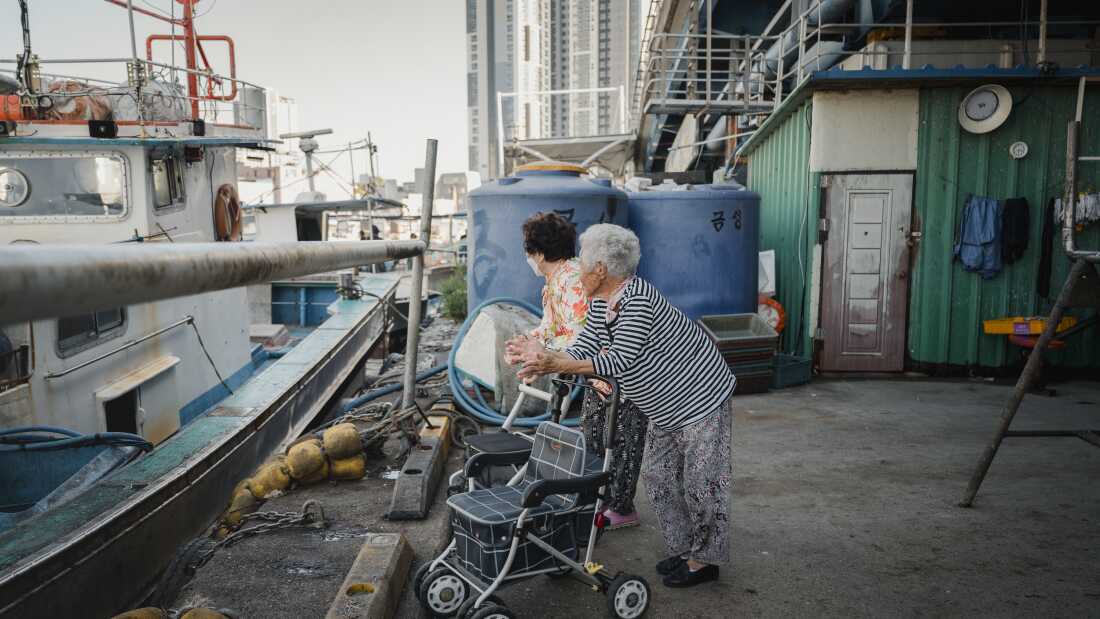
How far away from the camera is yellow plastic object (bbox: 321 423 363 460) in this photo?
459cm

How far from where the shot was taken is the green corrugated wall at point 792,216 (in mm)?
8375

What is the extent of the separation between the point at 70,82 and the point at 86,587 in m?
6.38

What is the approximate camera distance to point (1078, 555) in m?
3.79

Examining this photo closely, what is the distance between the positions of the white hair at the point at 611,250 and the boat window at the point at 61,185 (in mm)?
5903

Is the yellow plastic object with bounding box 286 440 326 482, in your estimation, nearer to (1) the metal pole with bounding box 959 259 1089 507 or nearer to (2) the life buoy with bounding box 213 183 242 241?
(1) the metal pole with bounding box 959 259 1089 507

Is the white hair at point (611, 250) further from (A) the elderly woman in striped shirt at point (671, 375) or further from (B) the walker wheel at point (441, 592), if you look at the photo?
(B) the walker wheel at point (441, 592)

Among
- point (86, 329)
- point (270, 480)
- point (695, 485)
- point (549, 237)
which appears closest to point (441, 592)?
point (695, 485)

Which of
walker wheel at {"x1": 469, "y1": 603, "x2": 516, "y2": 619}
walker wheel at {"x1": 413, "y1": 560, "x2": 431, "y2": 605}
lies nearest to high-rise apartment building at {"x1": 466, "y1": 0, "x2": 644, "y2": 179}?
walker wheel at {"x1": 413, "y1": 560, "x2": 431, "y2": 605}

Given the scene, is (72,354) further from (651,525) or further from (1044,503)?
(1044,503)

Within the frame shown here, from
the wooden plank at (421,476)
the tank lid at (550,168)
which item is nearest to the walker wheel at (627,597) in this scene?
the wooden plank at (421,476)

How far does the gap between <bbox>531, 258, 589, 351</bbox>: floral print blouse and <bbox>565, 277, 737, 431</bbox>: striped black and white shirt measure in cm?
141

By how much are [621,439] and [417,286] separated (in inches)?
70.1

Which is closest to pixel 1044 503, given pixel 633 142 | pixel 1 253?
pixel 1 253

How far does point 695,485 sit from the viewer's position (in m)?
3.45
